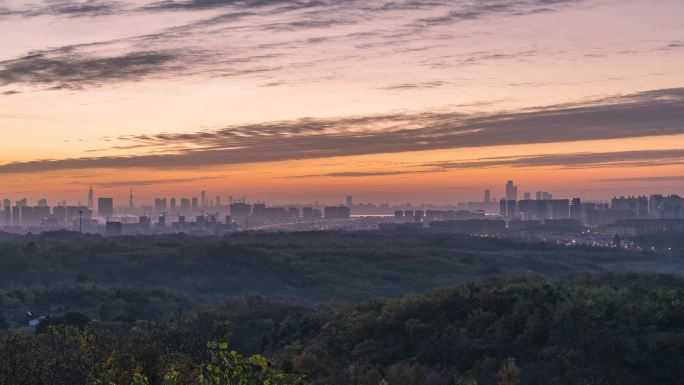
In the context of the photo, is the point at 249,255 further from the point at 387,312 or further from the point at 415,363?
the point at 415,363

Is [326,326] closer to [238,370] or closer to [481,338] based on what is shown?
[481,338]

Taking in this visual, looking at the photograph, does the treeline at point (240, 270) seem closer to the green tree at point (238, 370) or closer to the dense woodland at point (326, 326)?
the dense woodland at point (326, 326)

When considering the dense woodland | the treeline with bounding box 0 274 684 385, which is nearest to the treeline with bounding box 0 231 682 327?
the dense woodland

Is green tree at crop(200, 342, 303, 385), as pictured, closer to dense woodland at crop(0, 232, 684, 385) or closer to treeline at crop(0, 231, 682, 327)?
dense woodland at crop(0, 232, 684, 385)

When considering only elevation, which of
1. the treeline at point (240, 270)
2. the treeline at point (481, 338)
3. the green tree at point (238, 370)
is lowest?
the treeline at point (240, 270)

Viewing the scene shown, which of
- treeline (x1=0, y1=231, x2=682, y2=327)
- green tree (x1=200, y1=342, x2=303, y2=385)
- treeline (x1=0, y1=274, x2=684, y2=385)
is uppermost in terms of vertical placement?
green tree (x1=200, y1=342, x2=303, y2=385)

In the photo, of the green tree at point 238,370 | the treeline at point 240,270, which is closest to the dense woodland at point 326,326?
the green tree at point 238,370

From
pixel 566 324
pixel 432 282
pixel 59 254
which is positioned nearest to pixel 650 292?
pixel 566 324
